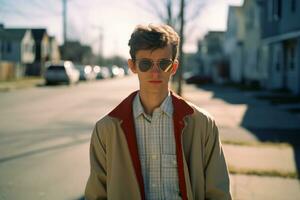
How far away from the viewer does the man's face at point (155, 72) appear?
279 centimetres

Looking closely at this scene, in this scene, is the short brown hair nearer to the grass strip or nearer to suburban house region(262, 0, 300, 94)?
the grass strip

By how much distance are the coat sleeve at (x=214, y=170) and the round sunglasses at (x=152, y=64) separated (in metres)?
0.41

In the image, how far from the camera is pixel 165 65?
2822 mm

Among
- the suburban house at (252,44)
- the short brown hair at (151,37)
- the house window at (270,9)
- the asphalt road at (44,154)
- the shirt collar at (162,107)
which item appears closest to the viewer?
the short brown hair at (151,37)

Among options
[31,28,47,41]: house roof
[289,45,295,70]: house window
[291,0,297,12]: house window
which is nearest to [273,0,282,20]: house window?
[289,45,295,70]: house window

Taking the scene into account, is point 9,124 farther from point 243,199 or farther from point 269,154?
point 243,199

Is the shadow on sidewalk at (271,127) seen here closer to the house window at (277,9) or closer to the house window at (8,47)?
the house window at (277,9)

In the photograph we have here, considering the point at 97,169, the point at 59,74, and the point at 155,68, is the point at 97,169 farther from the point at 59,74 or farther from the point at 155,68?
the point at 59,74

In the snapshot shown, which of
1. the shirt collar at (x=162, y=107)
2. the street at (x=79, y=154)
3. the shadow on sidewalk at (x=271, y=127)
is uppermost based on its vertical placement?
the shirt collar at (x=162, y=107)

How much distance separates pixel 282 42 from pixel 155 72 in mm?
26981

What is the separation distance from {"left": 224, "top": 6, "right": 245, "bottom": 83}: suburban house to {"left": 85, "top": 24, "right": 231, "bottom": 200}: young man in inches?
1565

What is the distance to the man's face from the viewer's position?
2.79m

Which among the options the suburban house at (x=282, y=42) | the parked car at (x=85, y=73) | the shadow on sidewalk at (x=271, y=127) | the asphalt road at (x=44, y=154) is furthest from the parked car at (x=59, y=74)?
the asphalt road at (x=44, y=154)

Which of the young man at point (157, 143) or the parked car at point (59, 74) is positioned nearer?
the young man at point (157, 143)
